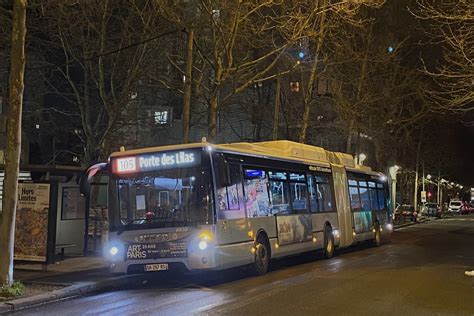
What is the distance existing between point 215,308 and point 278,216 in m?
6.24

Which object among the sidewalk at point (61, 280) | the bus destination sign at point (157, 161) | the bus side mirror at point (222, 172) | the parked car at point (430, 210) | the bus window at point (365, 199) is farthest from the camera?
the parked car at point (430, 210)

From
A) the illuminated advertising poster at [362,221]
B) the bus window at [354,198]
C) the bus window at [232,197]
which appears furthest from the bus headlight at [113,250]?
the illuminated advertising poster at [362,221]

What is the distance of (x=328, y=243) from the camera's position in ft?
63.7

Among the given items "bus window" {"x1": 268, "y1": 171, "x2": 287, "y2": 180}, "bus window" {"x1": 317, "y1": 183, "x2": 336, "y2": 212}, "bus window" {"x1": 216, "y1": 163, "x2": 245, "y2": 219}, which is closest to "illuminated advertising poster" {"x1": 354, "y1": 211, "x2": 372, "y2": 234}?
"bus window" {"x1": 317, "y1": 183, "x2": 336, "y2": 212}

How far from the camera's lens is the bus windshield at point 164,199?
12.7m

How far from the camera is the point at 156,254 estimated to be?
12789 mm

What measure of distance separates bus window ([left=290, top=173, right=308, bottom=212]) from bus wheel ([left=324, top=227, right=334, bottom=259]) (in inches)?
78.1

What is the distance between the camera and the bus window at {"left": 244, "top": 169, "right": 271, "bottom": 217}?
14.5m

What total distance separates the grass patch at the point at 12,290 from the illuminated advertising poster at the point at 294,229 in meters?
6.80

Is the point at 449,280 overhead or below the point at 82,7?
below

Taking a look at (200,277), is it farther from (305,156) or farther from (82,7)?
(82,7)

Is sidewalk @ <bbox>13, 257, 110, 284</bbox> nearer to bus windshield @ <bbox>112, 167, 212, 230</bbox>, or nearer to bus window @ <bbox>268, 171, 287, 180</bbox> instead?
Answer: bus windshield @ <bbox>112, 167, 212, 230</bbox>

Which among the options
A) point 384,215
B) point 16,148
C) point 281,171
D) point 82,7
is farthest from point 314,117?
point 16,148

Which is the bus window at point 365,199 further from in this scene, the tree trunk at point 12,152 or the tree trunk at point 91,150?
the tree trunk at point 12,152
